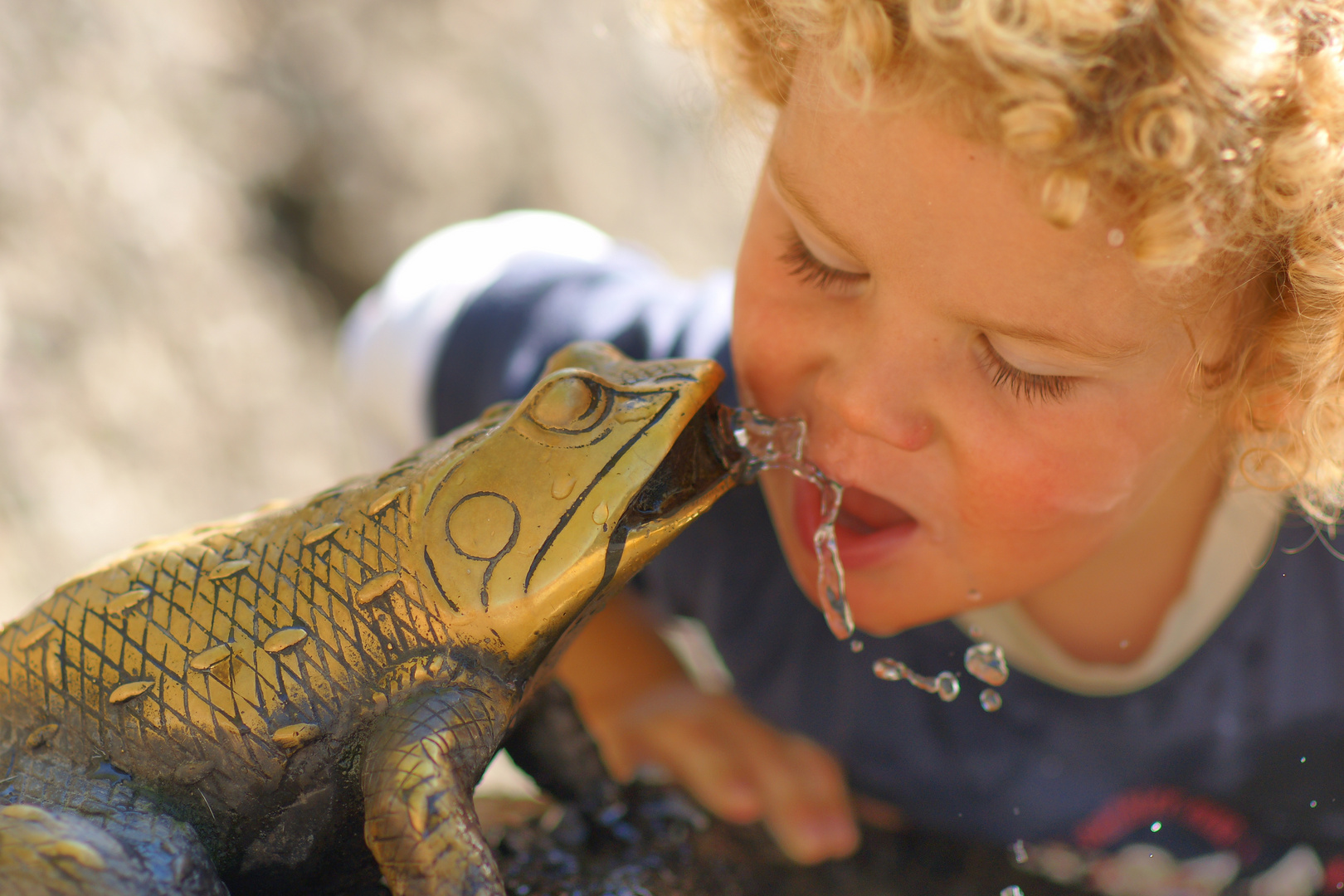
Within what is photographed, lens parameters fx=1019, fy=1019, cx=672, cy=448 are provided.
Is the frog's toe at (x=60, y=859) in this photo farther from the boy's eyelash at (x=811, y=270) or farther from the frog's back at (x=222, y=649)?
the boy's eyelash at (x=811, y=270)

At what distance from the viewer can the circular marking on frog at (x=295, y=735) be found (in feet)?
2.21

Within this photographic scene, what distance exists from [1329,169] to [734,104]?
635 mm

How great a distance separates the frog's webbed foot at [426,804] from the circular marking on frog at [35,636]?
0.80 ft

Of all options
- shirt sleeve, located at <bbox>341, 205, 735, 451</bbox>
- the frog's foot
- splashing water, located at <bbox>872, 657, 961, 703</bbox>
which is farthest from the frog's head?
shirt sleeve, located at <bbox>341, 205, 735, 451</bbox>

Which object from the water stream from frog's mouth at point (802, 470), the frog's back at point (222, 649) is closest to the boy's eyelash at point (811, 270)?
the water stream from frog's mouth at point (802, 470)

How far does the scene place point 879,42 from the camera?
75 centimetres

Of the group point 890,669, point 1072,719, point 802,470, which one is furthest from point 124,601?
point 1072,719

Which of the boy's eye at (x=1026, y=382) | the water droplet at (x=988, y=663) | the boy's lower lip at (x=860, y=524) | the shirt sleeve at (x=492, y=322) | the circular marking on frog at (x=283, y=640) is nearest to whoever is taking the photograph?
the circular marking on frog at (x=283, y=640)

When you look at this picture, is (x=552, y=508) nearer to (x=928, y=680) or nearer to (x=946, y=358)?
(x=946, y=358)

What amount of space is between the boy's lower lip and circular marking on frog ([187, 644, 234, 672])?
576mm

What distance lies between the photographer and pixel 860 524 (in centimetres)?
106

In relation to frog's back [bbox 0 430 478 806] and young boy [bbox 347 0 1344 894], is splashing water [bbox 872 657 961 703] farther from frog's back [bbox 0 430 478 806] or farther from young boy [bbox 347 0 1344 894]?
frog's back [bbox 0 430 478 806]

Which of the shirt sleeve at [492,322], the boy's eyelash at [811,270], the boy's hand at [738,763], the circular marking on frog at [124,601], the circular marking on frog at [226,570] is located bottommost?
the boy's hand at [738,763]

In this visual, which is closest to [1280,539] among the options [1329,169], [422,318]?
[1329,169]
